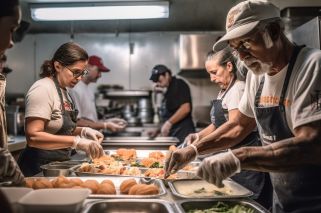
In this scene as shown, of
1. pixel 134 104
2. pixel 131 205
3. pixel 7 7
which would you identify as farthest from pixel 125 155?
pixel 134 104

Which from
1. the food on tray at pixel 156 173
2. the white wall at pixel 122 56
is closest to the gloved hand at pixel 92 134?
the food on tray at pixel 156 173

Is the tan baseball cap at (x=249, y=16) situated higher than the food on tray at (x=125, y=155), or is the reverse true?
the tan baseball cap at (x=249, y=16)

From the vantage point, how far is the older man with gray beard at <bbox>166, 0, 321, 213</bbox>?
1487 millimetres

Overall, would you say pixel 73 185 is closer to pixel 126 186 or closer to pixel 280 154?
pixel 126 186

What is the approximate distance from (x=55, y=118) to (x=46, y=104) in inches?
5.8

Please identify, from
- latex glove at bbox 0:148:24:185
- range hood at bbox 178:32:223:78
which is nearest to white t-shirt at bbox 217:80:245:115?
latex glove at bbox 0:148:24:185

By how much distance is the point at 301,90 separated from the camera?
158cm

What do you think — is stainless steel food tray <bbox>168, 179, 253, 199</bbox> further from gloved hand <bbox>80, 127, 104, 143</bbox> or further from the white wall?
the white wall

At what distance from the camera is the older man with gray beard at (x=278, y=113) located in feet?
4.88

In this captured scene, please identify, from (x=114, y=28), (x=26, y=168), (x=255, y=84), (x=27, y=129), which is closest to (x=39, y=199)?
(x=255, y=84)

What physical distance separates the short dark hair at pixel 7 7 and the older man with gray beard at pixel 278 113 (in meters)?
0.95

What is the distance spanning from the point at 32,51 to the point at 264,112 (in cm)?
611

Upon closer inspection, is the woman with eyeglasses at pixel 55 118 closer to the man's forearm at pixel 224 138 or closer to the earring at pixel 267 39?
the man's forearm at pixel 224 138

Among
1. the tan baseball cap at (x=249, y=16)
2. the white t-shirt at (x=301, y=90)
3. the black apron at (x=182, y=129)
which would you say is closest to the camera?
the white t-shirt at (x=301, y=90)
